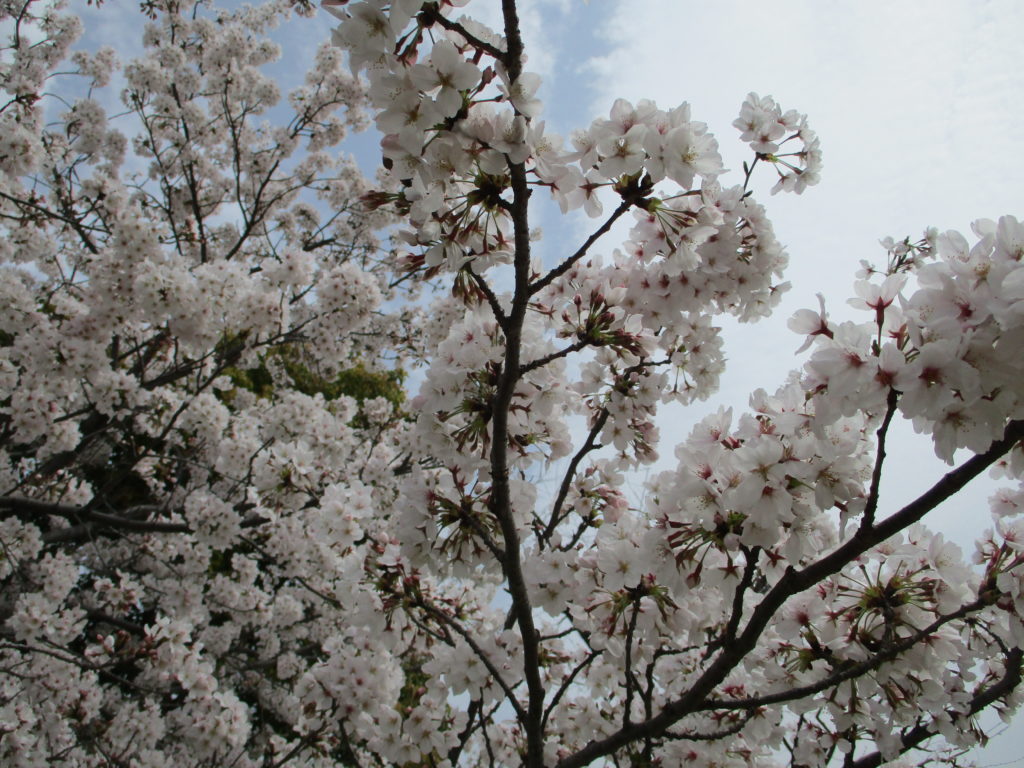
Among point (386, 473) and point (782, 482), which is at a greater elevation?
point (386, 473)

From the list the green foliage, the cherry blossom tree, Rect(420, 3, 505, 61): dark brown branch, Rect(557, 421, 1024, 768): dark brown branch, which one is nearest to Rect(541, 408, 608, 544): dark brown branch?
→ the cherry blossom tree

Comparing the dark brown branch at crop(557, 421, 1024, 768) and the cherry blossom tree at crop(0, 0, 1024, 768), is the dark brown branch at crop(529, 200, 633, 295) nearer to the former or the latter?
the cherry blossom tree at crop(0, 0, 1024, 768)

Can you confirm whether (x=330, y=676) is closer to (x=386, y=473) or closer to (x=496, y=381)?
(x=496, y=381)

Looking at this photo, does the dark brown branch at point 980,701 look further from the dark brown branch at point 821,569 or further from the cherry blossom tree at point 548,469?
the dark brown branch at point 821,569

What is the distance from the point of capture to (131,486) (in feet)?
29.6

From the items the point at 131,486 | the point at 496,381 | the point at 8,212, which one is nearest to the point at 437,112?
the point at 496,381

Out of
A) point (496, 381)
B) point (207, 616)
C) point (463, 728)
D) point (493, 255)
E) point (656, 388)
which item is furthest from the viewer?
point (207, 616)

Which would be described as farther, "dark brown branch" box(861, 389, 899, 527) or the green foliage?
the green foliage

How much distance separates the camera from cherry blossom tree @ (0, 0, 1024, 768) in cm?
141

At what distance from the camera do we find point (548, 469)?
312cm

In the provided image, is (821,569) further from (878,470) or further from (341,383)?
(341,383)

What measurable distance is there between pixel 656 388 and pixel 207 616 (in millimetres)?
6959

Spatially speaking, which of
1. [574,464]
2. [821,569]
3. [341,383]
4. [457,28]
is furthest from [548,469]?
[341,383]

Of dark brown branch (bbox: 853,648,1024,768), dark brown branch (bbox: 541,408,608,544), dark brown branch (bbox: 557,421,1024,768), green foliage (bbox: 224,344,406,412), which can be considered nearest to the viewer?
dark brown branch (bbox: 557,421,1024,768)
